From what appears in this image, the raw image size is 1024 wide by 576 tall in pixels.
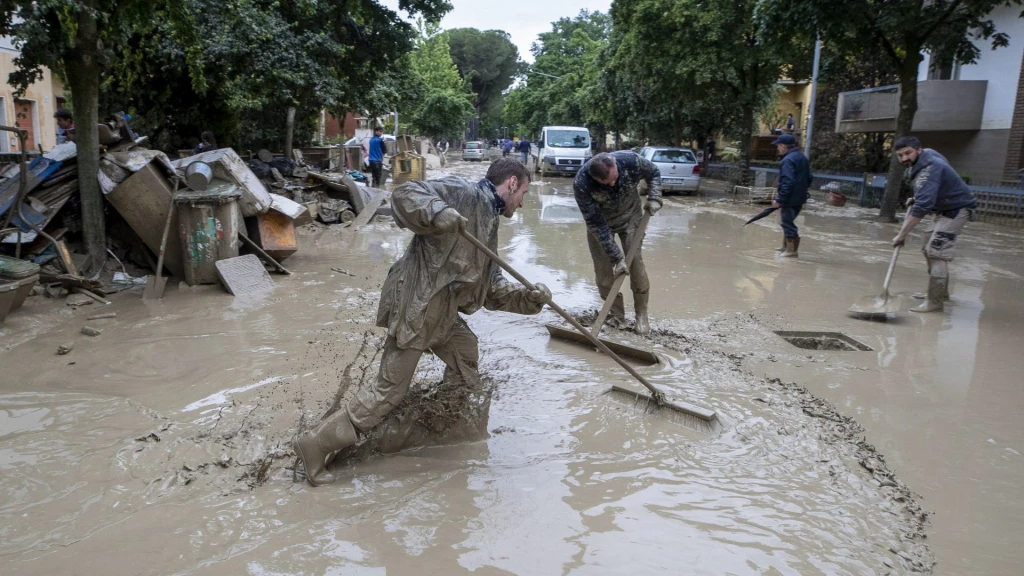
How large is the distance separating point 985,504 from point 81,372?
5320mm

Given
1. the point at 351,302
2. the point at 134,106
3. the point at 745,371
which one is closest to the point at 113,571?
the point at 745,371

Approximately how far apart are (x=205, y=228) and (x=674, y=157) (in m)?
15.0

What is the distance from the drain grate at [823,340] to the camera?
5.86 meters

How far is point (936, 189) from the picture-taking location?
21.5ft

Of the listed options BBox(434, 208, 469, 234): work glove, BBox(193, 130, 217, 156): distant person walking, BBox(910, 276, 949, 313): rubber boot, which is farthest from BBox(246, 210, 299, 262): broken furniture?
BBox(910, 276, 949, 313): rubber boot

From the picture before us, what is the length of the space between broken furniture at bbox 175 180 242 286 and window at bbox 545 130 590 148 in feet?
67.0

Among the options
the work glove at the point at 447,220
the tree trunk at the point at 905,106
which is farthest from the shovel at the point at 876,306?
the tree trunk at the point at 905,106

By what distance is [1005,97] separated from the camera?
15844 mm

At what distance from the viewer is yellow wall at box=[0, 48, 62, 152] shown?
58.1ft

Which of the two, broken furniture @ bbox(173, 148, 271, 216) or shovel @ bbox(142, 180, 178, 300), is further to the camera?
broken furniture @ bbox(173, 148, 271, 216)

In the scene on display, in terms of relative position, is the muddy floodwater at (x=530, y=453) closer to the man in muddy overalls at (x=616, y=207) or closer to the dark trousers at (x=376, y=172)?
the man in muddy overalls at (x=616, y=207)

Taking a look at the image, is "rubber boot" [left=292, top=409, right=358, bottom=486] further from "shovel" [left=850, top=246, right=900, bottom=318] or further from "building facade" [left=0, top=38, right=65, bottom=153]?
"building facade" [left=0, top=38, right=65, bottom=153]

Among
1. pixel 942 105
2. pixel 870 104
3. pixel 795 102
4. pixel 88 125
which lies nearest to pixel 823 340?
pixel 88 125

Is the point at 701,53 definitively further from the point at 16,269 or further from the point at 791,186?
the point at 16,269
